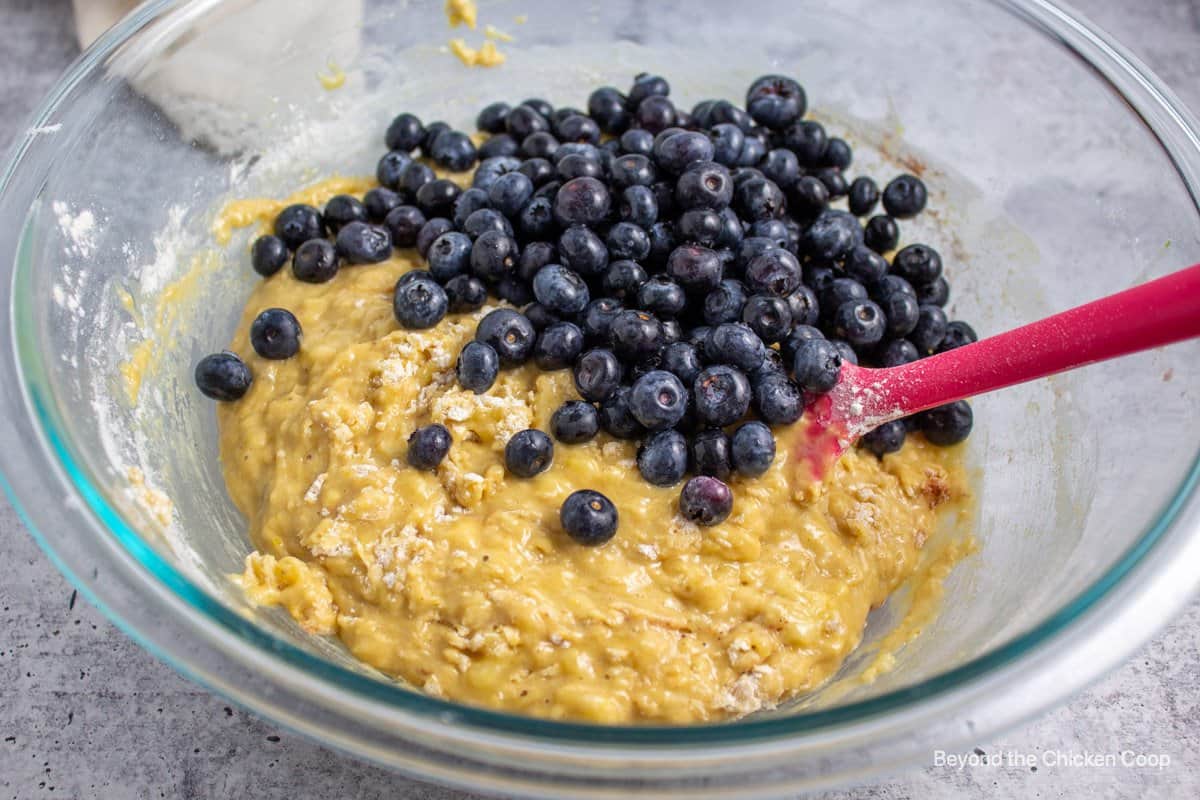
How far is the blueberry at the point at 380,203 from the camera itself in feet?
8.87

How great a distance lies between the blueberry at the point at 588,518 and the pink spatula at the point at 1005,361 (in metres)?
0.48

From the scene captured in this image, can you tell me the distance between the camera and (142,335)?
94.0 inches

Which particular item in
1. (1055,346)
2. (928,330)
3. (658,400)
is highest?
(1055,346)

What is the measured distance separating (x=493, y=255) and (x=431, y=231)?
0.90 ft

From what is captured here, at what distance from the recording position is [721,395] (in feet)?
6.90

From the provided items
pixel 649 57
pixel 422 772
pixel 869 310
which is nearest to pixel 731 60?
pixel 649 57

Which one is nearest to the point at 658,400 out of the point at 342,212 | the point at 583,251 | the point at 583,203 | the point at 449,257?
the point at 583,251

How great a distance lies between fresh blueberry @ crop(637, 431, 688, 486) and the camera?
6.84ft

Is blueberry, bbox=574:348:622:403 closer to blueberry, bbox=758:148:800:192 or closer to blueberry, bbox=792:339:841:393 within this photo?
blueberry, bbox=792:339:841:393

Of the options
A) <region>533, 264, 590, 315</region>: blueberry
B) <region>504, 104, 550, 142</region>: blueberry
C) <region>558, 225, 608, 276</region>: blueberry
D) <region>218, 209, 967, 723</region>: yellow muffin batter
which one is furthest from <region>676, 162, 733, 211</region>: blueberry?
<region>504, 104, 550, 142</region>: blueberry

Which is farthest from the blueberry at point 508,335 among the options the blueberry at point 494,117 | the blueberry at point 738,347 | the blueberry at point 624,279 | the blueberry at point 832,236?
the blueberry at point 494,117

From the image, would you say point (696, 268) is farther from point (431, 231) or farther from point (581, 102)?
point (581, 102)

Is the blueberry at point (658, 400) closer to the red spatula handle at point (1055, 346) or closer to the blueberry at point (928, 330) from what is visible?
the red spatula handle at point (1055, 346)

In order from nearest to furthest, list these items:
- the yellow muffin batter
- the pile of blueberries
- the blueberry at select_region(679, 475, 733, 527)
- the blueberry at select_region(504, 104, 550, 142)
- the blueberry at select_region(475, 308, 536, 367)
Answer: the yellow muffin batter < the blueberry at select_region(679, 475, 733, 527) < the pile of blueberries < the blueberry at select_region(475, 308, 536, 367) < the blueberry at select_region(504, 104, 550, 142)
